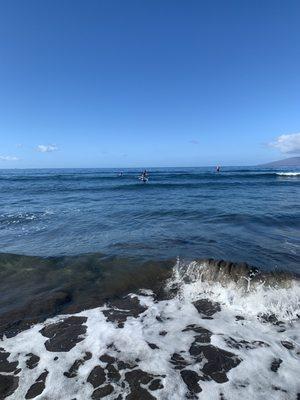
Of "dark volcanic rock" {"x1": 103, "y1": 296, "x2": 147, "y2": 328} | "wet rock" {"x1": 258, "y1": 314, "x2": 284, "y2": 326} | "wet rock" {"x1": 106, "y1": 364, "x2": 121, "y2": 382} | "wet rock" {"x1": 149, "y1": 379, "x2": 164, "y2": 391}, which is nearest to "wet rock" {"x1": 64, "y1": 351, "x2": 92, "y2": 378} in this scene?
"wet rock" {"x1": 106, "y1": 364, "x2": 121, "y2": 382}

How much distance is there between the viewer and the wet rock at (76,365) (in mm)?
4980

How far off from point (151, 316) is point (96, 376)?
2104 millimetres

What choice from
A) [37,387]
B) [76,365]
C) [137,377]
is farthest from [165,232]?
[37,387]

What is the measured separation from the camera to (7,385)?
4758 mm

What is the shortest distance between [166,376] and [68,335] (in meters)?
2.25

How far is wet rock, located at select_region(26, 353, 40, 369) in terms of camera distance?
5.23 metres

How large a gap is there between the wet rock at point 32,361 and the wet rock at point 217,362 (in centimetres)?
293

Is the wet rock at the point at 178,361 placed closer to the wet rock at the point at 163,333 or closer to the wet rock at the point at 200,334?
the wet rock at the point at 200,334

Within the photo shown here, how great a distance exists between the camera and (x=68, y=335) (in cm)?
608

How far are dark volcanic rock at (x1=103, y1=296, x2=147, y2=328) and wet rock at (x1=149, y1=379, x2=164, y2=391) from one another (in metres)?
1.78

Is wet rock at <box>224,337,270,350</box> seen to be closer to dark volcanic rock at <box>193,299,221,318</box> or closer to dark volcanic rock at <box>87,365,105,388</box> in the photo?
dark volcanic rock at <box>193,299,221,318</box>

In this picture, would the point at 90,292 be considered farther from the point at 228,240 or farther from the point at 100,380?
the point at 228,240

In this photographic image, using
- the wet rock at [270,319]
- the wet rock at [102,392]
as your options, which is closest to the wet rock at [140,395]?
the wet rock at [102,392]

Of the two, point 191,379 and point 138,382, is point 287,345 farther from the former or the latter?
point 138,382
